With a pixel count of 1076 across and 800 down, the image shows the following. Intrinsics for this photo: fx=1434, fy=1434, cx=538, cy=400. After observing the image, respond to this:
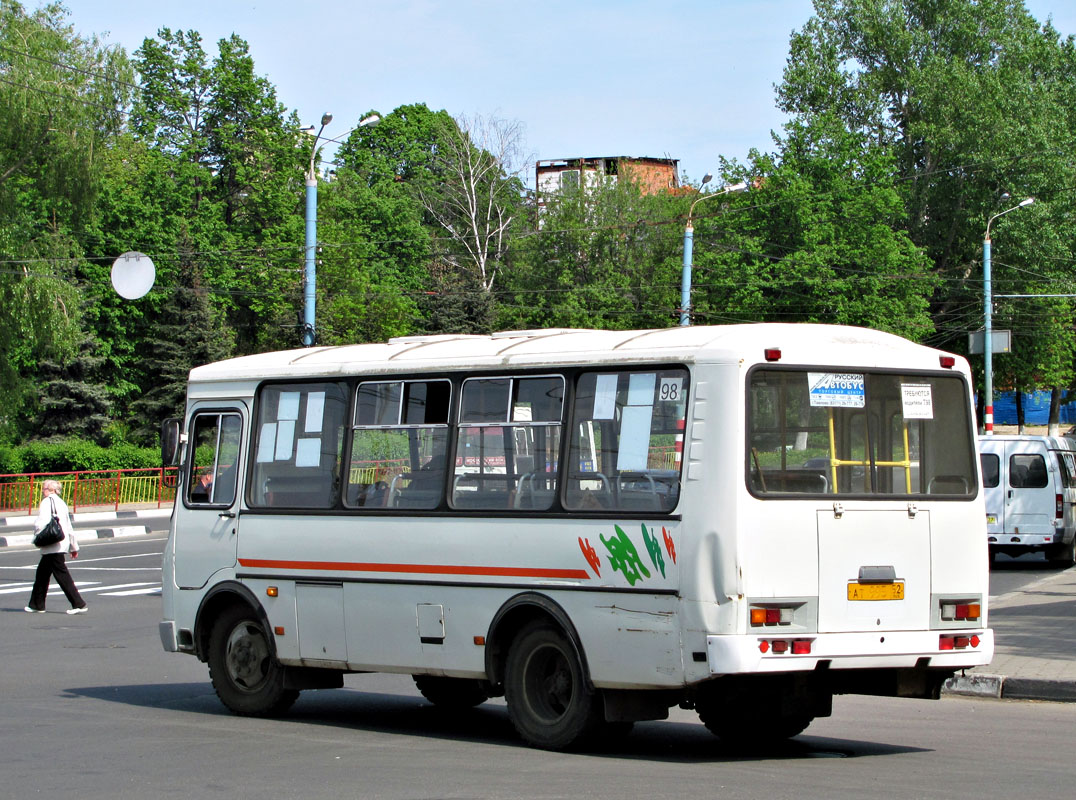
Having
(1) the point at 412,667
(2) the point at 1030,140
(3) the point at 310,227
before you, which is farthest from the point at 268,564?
(2) the point at 1030,140

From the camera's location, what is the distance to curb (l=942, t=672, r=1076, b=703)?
11.9 meters

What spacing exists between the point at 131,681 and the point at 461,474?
199 inches

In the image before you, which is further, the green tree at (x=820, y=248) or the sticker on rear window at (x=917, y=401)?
the green tree at (x=820, y=248)

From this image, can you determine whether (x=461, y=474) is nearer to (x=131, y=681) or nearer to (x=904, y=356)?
(x=904, y=356)

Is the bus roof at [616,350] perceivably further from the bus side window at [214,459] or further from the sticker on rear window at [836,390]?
the bus side window at [214,459]

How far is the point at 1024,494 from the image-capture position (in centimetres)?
2514

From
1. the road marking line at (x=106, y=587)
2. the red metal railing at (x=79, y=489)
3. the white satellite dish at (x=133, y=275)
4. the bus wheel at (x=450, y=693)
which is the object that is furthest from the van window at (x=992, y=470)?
the red metal railing at (x=79, y=489)

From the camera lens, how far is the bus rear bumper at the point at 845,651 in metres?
8.01

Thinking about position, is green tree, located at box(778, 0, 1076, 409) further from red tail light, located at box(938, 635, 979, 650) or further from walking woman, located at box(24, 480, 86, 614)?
red tail light, located at box(938, 635, 979, 650)

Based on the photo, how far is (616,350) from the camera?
905cm

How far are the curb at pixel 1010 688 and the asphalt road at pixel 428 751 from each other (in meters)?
0.18

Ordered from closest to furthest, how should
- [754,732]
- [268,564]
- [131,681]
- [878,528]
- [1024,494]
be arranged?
1. [878,528]
2. [754,732]
3. [268,564]
4. [131,681]
5. [1024,494]

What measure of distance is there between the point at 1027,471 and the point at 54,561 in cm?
1638

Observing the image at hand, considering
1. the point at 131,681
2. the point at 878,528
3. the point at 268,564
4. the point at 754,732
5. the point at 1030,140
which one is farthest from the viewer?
the point at 1030,140
